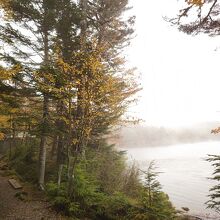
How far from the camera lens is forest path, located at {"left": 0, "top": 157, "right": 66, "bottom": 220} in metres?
7.36

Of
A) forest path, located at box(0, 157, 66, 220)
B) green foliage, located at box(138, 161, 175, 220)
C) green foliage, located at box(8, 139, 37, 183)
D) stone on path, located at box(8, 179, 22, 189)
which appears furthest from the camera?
green foliage, located at box(8, 139, 37, 183)

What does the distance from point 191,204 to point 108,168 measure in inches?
255

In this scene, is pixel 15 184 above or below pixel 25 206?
above

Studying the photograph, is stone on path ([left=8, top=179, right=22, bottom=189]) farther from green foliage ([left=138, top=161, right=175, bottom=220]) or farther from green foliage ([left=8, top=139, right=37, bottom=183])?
green foliage ([left=138, top=161, right=175, bottom=220])

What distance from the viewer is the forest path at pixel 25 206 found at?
24.2ft

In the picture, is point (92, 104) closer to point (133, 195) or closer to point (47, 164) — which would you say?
point (133, 195)

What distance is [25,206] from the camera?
8375 millimetres

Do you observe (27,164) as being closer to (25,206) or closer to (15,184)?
(15,184)

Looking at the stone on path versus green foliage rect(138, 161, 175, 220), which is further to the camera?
the stone on path

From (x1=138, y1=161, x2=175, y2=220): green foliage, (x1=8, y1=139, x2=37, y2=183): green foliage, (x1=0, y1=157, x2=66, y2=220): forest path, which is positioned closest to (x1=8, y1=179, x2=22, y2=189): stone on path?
(x1=0, y1=157, x2=66, y2=220): forest path

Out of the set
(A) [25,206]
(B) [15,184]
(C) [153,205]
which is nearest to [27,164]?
(B) [15,184]

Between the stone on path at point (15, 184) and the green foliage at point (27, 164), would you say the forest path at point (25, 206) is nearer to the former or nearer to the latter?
the stone on path at point (15, 184)

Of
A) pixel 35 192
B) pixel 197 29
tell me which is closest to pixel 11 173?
pixel 35 192

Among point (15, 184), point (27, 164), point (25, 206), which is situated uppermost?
point (27, 164)
